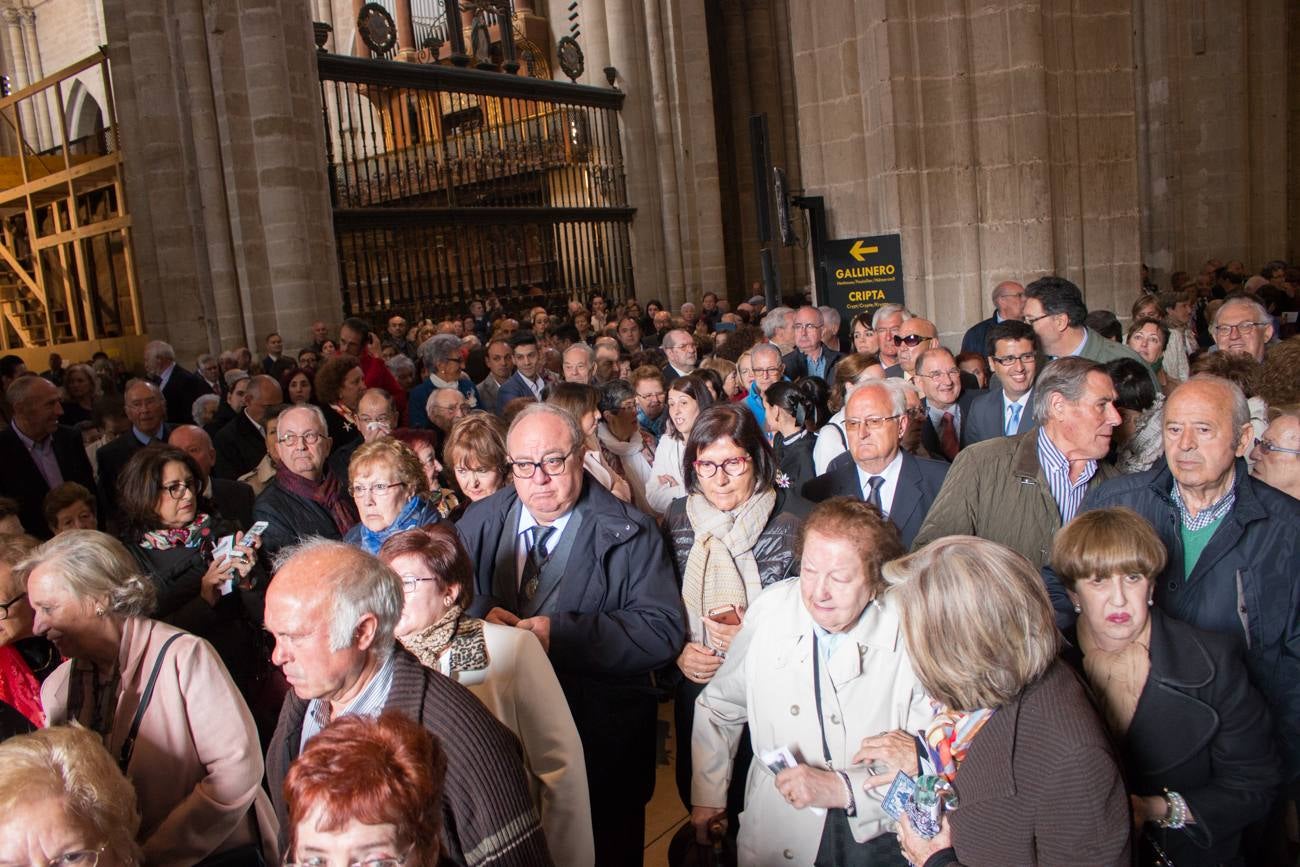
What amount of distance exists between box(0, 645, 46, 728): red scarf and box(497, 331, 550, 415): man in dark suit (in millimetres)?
4384

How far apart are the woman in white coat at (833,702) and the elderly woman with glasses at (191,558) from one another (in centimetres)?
206

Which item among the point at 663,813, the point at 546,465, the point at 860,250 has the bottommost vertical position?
the point at 663,813

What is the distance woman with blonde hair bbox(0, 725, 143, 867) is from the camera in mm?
1905

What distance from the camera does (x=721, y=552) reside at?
10.6 feet

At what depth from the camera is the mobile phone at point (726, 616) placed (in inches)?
121

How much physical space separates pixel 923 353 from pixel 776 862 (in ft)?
10.6

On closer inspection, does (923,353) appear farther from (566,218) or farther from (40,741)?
(566,218)

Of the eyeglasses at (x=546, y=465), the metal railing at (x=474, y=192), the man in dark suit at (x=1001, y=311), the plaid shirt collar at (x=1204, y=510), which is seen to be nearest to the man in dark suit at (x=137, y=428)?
the eyeglasses at (x=546, y=465)

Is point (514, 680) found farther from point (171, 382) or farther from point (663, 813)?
point (171, 382)

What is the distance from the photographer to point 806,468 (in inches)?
183

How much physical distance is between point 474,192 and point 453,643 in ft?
47.1

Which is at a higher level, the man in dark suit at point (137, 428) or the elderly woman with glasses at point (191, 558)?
the man in dark suit at point (137, 428)

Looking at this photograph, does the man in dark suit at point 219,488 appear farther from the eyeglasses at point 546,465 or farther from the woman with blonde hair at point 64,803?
the woman with blonde hair at point 64,803

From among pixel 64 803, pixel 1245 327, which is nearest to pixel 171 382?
pixel 64 803
